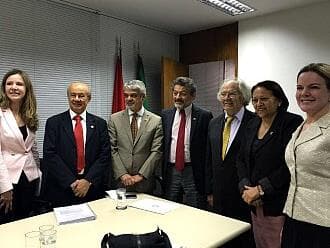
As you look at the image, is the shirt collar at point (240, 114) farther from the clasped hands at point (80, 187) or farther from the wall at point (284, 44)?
the wall at point (284, 44)

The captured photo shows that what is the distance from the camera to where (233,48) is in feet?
14.8

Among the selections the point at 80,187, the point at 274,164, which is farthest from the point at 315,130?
the point at 80,187

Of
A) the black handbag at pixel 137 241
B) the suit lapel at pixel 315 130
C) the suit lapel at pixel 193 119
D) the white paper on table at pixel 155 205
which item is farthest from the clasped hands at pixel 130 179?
the suit lapel at pixel 315 130

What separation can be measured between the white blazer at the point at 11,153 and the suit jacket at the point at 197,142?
125cm

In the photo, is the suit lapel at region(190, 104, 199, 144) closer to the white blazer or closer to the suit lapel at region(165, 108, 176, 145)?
the suit lapel at region(165, 108, 176, 145)

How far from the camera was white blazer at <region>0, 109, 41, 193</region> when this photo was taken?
229 centimetres

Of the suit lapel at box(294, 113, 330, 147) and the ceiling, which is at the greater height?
the ceiling

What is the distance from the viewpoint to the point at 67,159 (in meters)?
2.62

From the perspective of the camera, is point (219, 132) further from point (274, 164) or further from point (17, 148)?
point (17, 148)

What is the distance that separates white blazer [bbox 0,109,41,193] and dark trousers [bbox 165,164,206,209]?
1271 mm

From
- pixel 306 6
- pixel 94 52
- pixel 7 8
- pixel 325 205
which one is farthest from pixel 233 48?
pixel 325 205

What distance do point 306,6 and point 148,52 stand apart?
229 centimetres

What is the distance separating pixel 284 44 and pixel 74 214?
11.3 feet

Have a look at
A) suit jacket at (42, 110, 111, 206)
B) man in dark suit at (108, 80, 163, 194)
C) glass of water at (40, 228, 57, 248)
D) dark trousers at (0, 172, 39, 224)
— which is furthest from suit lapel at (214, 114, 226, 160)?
dark trousers at (0, 172, 39, 224)
